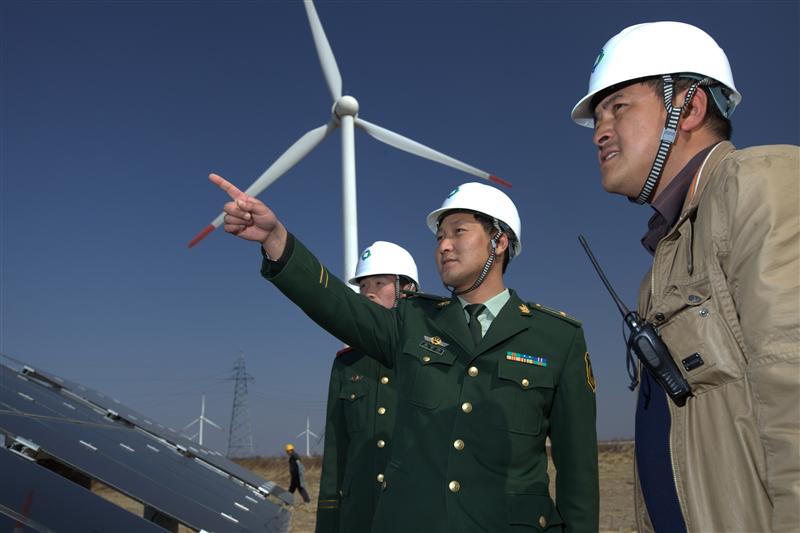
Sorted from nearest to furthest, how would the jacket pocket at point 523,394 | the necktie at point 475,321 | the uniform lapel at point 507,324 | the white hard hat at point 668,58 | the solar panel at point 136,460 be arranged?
the white hard hat at point 668,58 < the jacket pocket at point 523,394 < the uniform lapel at point 507,324 < the necktie at point 475,321 < the solar panel at point 136,460

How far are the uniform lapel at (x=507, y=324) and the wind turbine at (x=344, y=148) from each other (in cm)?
1467

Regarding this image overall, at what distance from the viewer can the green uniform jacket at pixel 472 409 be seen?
3.91 metres


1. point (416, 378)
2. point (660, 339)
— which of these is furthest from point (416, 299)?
point (660, 339)

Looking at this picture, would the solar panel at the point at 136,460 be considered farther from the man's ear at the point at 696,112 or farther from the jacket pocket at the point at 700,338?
the man's ear at the point at 696,112

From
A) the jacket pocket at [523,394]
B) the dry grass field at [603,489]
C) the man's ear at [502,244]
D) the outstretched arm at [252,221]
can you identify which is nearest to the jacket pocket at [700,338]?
the jacket pocket at [523,394]

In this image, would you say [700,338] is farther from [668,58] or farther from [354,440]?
[354,440]

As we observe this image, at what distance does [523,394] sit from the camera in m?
4.29

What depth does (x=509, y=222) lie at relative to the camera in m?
5.43

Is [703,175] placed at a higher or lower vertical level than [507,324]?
higher

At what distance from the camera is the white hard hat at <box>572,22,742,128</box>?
295 centimetres

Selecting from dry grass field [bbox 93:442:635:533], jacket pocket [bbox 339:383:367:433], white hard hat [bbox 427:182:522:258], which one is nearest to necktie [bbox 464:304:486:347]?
white hard hat [bbox 427:182:522:258]

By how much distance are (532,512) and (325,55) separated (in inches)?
859

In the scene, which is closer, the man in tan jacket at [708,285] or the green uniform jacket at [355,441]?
the man in tan jacket at [708,285]

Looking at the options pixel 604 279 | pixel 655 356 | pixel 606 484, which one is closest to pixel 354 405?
pixel 604 279
